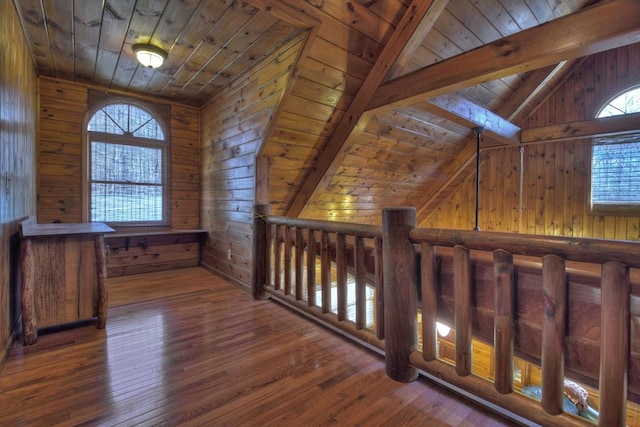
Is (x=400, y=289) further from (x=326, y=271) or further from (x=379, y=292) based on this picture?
(x=326, y=271)

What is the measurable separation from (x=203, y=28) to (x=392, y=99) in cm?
161

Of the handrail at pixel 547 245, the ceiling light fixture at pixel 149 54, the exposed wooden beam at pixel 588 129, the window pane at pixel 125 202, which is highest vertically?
the ceiling light fixture at pixel 149 54

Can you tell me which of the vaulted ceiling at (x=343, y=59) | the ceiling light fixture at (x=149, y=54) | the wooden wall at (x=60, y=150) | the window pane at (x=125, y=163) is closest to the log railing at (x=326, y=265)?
the vaulted ceiling at (x=343, y=59)

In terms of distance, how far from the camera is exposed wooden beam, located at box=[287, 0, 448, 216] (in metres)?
2.37

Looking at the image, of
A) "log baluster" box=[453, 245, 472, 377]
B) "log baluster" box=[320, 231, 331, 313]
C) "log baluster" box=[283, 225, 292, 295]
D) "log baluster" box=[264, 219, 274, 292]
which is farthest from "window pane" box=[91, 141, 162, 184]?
"log baluster" box=[453, 245, 472, 377]

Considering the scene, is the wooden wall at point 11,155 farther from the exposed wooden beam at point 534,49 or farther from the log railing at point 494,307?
the exposed wooden beam at point 534,49

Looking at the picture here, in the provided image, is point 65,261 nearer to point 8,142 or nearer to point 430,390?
point 8,142

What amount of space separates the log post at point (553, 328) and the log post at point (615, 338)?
113mm

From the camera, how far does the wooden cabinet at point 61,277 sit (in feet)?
6.58

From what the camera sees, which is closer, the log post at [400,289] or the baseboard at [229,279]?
the log post at [400,289]

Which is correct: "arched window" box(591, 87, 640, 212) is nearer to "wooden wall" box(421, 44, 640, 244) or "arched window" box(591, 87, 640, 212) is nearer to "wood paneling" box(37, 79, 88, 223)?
"wooden wall" box(421, 44, 640, 244)

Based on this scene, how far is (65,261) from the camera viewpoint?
2.18 metres

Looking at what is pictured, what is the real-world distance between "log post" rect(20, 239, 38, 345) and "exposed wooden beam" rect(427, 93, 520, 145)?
10.3 ft

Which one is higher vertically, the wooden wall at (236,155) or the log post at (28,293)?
the wooden wall at (236,155)
